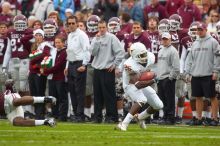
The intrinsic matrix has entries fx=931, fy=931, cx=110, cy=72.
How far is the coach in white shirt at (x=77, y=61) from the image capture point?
18.3 meters

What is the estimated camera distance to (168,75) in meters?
17.9

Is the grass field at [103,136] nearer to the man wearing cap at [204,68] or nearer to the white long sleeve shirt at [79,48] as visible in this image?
the man wearing cap at [204,68]

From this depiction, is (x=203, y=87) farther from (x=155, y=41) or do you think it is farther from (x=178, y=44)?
(x=155, y=41)

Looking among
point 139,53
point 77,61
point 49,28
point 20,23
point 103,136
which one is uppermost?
point 20,23

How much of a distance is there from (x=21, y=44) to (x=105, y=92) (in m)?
2.49

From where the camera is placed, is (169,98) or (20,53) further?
(20,53)

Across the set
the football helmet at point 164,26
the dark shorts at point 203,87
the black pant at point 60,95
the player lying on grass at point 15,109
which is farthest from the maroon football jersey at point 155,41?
the player lying on grass at point 15,109

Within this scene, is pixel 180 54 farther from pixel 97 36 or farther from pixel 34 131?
pixel 34 131

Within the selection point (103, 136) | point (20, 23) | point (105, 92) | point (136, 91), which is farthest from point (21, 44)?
point (103, 136)

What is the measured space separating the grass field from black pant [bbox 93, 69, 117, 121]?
6.09 ft

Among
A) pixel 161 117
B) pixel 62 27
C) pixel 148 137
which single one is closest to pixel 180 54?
pixel 161 117

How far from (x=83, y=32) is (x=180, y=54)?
6.69ft

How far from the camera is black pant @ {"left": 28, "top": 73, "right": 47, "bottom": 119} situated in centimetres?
1897

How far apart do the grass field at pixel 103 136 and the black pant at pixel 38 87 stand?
9.35 ft
